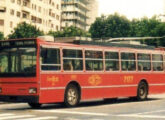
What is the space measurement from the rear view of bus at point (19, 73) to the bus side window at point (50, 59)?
0.36m

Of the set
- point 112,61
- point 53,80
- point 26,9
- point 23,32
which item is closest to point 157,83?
point 112,61

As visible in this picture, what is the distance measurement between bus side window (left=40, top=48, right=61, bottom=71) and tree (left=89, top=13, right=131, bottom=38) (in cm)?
6695

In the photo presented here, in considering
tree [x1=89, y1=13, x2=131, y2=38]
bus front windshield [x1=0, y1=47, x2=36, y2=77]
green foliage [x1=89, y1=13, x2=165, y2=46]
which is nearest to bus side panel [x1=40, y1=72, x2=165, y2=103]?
bus front windshield [x1=0, y1=47, x2=36, y2=77]

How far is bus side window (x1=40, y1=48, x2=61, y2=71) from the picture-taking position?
52.5 ft

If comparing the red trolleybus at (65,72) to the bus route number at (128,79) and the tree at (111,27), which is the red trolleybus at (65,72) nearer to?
the bus route number at (128,79)

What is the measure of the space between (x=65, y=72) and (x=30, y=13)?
70125 millimetres

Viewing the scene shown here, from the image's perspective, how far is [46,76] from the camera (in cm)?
1606

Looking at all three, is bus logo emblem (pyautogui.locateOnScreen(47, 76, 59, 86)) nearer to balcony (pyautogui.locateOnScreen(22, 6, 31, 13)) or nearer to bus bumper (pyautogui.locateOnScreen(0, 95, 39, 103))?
bus bumper (pyautogui.locateOnScreen(0, 95, 39, 103))

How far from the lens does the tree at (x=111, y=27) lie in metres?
84.1

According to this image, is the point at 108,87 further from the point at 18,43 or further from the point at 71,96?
the point at 18,43

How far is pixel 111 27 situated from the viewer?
84875 millimetres

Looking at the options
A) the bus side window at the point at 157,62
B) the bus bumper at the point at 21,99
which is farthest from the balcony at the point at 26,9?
the bus bumper at the point at 21,99

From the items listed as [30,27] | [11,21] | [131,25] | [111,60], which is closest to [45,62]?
[111,60]

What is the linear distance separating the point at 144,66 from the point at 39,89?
26.6 feet
